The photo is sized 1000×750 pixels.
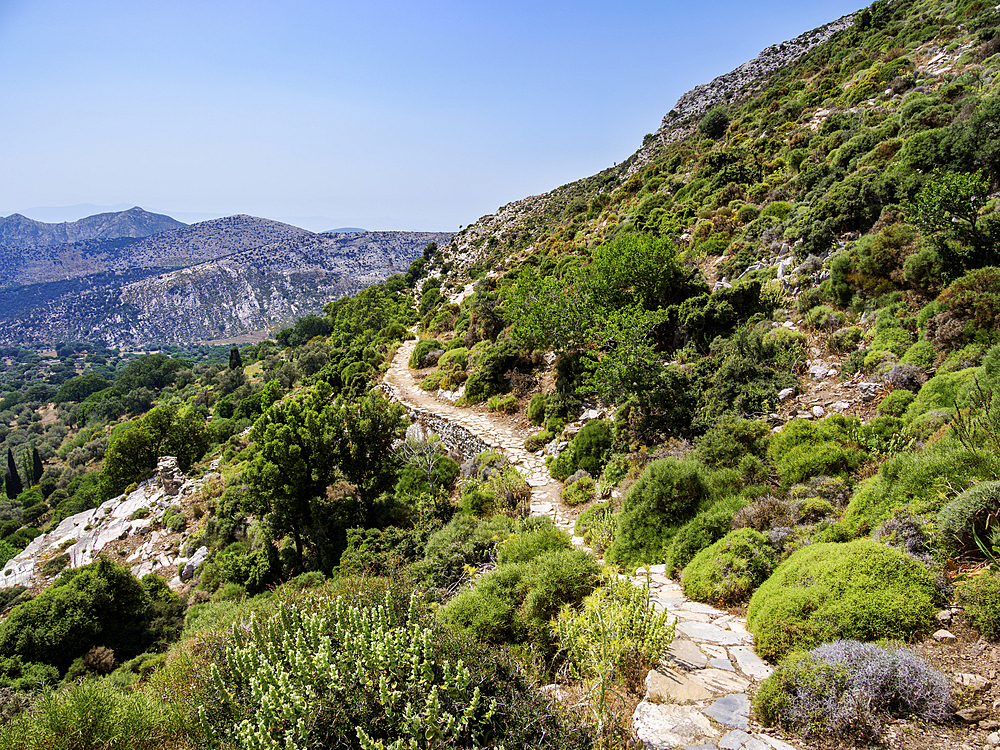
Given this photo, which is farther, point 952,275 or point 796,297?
point 796,297

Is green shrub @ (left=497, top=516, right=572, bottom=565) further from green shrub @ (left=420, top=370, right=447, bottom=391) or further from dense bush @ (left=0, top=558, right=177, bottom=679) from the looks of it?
green shrub @ (left=420, top=370, right=447, bottom=391)

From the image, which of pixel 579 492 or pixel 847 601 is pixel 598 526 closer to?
pixel 579 492

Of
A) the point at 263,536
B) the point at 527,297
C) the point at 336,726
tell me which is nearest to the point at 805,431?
the point at 336,726

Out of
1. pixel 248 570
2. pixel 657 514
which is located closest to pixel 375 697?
pixel 657 514

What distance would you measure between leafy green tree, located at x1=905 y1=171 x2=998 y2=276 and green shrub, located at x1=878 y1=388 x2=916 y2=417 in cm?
350

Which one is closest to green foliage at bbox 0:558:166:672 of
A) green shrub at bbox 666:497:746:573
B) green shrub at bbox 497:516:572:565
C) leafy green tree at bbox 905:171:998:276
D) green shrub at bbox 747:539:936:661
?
green shrub at bbox 497:516:572:565

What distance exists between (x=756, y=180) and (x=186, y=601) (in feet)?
108

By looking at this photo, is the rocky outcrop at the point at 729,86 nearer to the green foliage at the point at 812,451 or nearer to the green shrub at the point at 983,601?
the green foliage at the point at 812,451

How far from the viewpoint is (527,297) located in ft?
61.4

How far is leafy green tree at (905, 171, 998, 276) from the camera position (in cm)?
913

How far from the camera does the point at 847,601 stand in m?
4.25

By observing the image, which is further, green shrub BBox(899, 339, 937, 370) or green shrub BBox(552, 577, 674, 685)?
green shrub BBox(899, 339, 937, 370)

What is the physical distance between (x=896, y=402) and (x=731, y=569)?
16.3 feet

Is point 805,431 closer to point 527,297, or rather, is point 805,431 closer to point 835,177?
point 527,297
